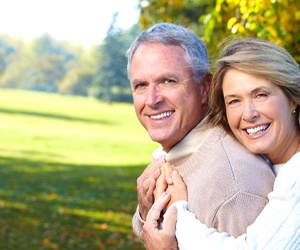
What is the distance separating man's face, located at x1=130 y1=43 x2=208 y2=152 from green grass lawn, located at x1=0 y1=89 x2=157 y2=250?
760cm

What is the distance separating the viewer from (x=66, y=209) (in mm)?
13609

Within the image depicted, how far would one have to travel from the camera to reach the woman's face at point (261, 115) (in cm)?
265

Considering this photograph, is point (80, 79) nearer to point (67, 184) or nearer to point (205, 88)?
point (67, 184)

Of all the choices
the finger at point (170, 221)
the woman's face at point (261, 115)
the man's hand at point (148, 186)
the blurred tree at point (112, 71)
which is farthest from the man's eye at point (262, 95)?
the blurred tree at point (112, 71)

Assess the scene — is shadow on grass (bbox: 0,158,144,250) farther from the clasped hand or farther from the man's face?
the man's face

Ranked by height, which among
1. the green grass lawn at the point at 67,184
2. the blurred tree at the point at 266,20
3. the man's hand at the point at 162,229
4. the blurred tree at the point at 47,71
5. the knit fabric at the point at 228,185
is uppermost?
the blurred tree at the point at 266,20

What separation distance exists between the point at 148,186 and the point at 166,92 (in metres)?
0.51

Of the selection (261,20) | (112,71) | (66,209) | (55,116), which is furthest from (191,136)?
(112,71)

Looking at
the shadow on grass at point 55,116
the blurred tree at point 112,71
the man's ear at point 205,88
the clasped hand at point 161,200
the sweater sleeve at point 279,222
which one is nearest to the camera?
the sweater sleeve at point 279,222

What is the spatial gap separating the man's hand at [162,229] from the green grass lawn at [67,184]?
758cm

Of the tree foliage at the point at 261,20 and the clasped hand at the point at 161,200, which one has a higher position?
the tree foliage at the point at 261,20

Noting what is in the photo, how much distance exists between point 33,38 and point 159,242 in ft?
379

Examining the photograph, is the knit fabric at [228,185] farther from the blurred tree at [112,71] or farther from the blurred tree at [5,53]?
the blurred tree at [5,53]

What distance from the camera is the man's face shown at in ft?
9.83
